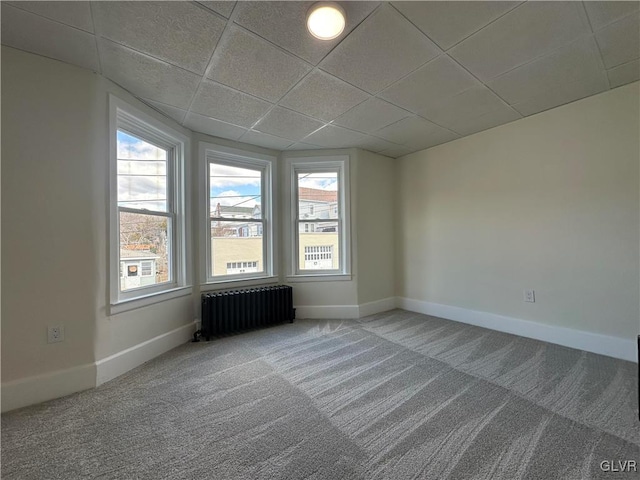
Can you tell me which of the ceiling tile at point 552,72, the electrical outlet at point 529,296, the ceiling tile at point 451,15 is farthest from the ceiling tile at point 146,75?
the electrical outlet at point 529,296

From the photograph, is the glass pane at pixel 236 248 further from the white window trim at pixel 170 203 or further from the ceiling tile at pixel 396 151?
the ceiling tile at pixel 396 151

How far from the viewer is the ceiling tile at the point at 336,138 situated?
320 centimetres

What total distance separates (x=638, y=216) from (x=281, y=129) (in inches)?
136

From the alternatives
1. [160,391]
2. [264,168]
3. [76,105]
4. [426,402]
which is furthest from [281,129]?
[426,402]

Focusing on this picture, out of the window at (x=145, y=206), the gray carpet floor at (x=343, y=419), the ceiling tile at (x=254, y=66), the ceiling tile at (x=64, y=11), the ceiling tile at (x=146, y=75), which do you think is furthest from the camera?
the window at (x=145, y=206)

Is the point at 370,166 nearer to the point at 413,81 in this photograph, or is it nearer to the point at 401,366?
the point at 413,81

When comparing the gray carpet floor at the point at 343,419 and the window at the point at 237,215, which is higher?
the window at the point at 237,215

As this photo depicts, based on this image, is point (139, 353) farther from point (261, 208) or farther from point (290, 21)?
point (290, 21)

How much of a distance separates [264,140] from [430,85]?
6.61 ft

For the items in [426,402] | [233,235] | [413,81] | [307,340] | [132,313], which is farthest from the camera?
[233,235]

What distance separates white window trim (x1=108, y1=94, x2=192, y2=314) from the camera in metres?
2.23

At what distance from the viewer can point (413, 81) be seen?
2.22 m

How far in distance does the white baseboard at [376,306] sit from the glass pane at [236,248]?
156cm

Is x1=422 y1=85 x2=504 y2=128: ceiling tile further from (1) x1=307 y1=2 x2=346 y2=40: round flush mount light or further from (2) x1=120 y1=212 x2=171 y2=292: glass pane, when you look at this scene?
(2) x1=120 y1=212 x2=171 y2=292: glass pane
